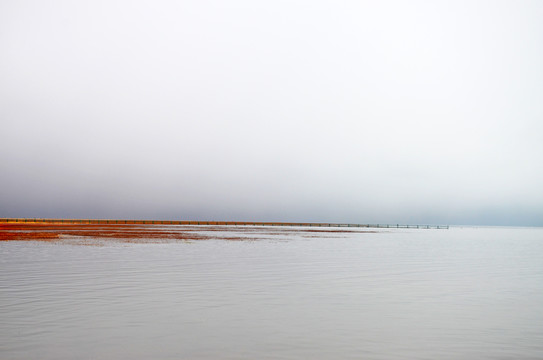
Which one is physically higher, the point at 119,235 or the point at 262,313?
the point at 119,235

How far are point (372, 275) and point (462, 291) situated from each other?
5537 millimetres

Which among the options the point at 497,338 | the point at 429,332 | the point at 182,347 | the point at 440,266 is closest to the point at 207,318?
the point at 182,347

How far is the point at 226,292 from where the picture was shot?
17.5 m

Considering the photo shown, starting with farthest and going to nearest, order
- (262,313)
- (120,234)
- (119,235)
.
Result: (120,234) < (119,235) < (262,313)

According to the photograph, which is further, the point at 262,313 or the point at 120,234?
the point at 120,234

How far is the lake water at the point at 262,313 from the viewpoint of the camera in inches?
391

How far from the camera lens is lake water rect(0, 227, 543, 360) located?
994 cm

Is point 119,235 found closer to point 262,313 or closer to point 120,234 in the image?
point 120,234

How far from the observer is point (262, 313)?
542 inches

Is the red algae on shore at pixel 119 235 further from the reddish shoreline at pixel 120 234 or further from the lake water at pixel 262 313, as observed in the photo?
the lake water at pixel 262 313

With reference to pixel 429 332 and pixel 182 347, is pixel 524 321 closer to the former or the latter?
pixel 429 332

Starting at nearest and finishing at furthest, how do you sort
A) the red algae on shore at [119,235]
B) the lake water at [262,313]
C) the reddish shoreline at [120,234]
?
1. the lake water at [262,313]
2. the red algae on shore at [119,235]
3. the reddish shoreline at [120,234]

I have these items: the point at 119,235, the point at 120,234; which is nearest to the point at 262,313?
the point at 119,235

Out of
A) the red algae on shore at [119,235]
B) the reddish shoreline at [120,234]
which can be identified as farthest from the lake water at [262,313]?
the reddish shoreline at [120,234]
